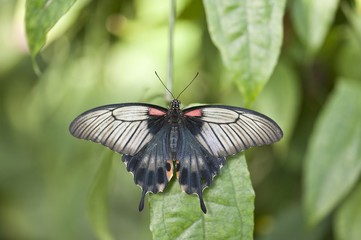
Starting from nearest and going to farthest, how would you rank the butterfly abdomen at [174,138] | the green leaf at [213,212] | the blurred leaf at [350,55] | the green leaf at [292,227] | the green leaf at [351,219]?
the green leaf at [213,212], the butterfly abdomen at [174,138], the green leaf at [351,219], the blurred leaf at [350,55], the green leaf at [292,227]

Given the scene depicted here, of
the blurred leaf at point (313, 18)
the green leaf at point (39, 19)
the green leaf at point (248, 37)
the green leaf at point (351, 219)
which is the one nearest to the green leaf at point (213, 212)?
the green leaf at point (248, 37)

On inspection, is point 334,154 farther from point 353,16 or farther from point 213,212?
point 213,212

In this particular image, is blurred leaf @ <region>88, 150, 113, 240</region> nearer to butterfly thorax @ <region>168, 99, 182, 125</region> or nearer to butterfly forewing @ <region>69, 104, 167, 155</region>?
butterfly forewing @ <region>69, 104, 167, 155</region>

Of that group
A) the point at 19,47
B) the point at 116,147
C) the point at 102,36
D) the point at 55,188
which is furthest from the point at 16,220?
the point at 116,147

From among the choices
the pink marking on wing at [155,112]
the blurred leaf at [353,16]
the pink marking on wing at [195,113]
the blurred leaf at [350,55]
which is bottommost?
the pink marking on wing at [195,113]

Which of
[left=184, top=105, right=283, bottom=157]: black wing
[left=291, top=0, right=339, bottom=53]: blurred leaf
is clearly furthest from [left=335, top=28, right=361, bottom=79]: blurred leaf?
[left=184, top=105, right=283, bottom=157]: black wing

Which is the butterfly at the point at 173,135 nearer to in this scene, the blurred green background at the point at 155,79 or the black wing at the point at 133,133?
the black wing at the point at 133,133

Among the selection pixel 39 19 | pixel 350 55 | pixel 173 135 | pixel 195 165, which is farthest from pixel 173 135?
pixel 350 55
